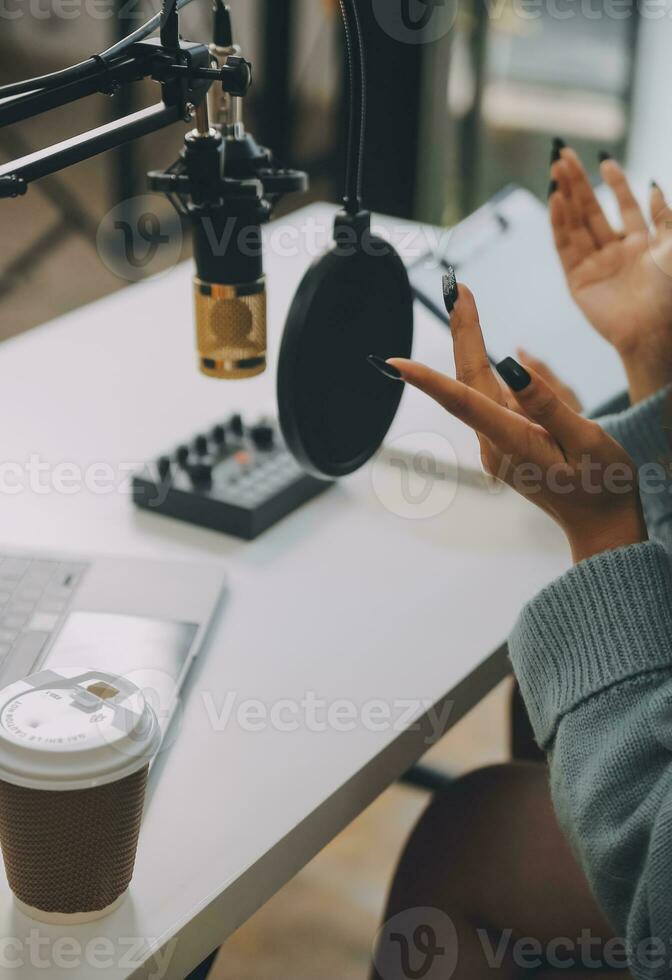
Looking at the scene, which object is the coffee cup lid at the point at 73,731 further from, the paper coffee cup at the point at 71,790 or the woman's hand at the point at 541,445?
the woman's hand at the point at 541,445

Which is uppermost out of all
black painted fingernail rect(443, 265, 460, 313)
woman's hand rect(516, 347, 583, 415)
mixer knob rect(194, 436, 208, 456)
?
black painted fingernail rect(443, 265, 460, 313)

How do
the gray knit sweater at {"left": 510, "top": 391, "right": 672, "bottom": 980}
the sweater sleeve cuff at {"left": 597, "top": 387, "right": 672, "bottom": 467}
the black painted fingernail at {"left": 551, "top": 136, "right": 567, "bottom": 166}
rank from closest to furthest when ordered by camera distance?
1. the gray knit sweater at {"left": 510, "top": 391, "right": 672, "bottom": 980}
2. the sweater sleeve cuff at {"left": 597, "top": 387, "right": 672, "bottom": 467}
3. the black painted fingernail at {"left": 551, "top": 136, "right": 567, "bottom": 166}

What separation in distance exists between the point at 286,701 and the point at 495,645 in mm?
187

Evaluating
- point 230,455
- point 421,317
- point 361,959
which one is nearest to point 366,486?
point 230,455

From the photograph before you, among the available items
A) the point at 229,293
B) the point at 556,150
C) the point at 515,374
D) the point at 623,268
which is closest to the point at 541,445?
the point at 515,374

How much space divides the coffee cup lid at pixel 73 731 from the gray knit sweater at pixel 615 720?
295 mm

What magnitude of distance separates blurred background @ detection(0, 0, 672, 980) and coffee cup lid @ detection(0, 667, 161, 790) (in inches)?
53.4

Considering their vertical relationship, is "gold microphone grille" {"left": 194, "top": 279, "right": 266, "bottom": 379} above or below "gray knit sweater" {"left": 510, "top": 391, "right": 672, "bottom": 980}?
above

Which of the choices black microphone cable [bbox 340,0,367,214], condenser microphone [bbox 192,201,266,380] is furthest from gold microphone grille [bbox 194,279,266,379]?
black microphone cable [bbox 340,0,367,214]

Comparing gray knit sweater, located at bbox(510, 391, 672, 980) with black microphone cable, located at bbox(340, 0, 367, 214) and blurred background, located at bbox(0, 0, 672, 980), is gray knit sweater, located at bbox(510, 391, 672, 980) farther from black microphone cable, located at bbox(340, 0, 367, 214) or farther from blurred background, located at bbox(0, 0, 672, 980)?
blurred background, located at bbox(0, 0, 672, 980)

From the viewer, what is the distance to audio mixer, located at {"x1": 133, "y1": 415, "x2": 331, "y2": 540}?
106cm

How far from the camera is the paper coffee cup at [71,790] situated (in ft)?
2.01

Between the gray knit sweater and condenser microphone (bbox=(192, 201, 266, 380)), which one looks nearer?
the gray knit sweater

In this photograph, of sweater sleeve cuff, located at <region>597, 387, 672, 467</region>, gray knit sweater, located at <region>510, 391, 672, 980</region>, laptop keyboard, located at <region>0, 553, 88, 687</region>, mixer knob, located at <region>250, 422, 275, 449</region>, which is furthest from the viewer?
mixer knob, located at <region>250, 422, 275, 449</region>
